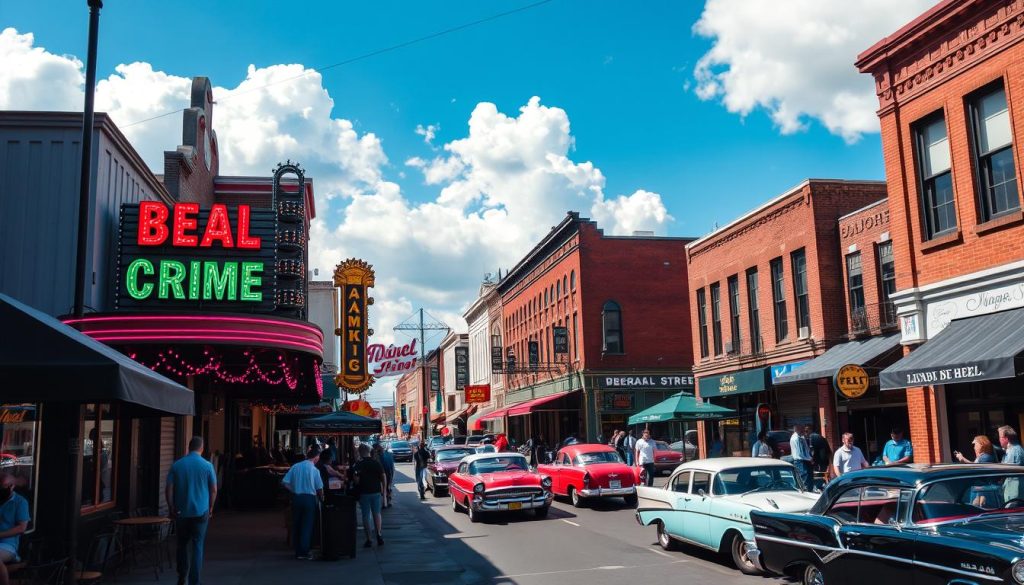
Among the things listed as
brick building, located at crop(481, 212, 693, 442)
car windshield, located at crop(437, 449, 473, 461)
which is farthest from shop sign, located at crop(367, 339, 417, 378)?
car windshield, located at crop(437, 449, 473, 461)

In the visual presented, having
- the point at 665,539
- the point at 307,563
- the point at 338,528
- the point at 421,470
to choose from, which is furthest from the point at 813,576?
the point at 421,470

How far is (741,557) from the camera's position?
1134 centimetres

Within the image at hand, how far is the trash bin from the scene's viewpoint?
1341 cm

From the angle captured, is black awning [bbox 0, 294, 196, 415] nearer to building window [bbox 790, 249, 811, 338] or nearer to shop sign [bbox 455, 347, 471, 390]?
building window [bbox 790, 249, 811, 338]

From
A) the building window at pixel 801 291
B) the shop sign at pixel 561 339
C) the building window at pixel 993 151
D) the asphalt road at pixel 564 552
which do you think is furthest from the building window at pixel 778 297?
the shop sign at pixel 561 339

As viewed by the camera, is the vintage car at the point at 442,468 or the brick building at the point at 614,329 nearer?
the vintage car at the point at 442,468

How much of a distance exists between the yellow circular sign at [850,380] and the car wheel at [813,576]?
782 centimetres

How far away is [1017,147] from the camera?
1423 centimetres

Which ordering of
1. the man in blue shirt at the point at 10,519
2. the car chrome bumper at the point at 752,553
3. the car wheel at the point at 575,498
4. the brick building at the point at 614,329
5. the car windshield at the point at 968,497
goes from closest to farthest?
the car windshield at the point at 968,497 → the man in blue shirt at the point at 10,519 → the car chrome bumper at the point at 752,553 → the car wheel at the point at 575,498 → the brick building at the point at 614,329

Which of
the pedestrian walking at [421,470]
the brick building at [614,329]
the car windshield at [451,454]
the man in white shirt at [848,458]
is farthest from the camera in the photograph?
the brick building at [614,329]

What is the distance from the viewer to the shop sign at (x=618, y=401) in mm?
42281

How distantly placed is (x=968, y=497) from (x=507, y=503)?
11917 millimetres

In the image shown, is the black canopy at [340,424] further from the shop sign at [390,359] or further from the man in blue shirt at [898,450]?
the shop sign at [390,359]

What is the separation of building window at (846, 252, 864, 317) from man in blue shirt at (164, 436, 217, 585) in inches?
720
